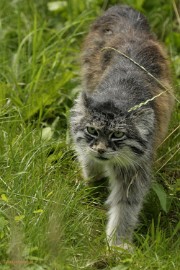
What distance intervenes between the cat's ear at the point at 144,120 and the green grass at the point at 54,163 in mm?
408

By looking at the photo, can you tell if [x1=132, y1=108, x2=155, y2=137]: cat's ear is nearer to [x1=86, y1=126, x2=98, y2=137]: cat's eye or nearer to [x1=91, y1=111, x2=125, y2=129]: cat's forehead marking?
[x1=91, y1=111, x2=125, y2=129]: cat's forehead marking

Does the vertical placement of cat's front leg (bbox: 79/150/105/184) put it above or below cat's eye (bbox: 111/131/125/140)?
below

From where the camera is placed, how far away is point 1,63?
8.17 metres

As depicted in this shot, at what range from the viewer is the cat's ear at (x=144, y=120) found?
250 inches

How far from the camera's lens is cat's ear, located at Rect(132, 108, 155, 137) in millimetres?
6355

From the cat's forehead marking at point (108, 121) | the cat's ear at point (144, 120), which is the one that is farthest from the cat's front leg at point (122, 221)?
the cat's forehead marking at point (108, 121)

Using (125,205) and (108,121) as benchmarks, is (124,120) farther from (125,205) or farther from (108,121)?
(125,205)

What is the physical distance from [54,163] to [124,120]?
1049 millimetres

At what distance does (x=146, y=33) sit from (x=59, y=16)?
7.18 ft

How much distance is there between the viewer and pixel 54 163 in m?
7.06

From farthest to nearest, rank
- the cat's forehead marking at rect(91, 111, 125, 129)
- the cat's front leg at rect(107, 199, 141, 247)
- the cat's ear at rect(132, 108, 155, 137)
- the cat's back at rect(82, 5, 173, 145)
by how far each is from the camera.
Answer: the cat's back at rect(82, 5, 173, 145) → the cat's front leg at rect(107, 199, 141, 247) → the cat's ear at rect(132, 108, 155, 137) → the cat's forehead marking at rect(91, 111, 125, 129)

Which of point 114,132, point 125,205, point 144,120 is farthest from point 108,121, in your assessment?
point 125,205

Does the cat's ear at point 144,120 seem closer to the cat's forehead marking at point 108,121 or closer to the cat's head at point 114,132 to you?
the cat's head at point 114,132

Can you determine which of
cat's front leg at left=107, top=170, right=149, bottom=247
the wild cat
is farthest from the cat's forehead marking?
cat's front leg at left=107, top=170, right=149, bottom=247
